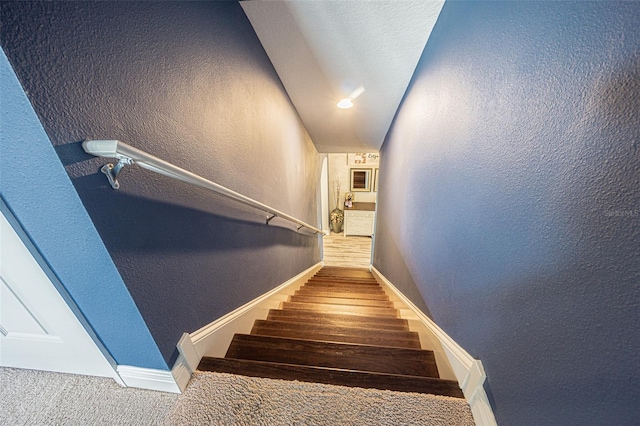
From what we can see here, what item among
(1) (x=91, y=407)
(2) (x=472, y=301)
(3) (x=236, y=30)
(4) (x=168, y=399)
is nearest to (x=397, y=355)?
(2) (x=472, y=301)

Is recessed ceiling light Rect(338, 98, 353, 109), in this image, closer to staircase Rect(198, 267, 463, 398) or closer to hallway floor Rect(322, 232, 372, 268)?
staircase Rect(198, 267, 463, 398)

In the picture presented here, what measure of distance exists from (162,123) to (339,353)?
49.1 inches

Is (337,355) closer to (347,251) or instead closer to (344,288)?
(344,288)

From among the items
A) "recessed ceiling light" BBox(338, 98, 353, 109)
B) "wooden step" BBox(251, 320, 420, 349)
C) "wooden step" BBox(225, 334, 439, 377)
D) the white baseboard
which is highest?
"recessed ceiling light" BBox(338, 98, 353, 109)

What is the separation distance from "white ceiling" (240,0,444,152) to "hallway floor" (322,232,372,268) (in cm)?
341

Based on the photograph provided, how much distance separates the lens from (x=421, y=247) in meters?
1.27

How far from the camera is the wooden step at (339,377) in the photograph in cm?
76

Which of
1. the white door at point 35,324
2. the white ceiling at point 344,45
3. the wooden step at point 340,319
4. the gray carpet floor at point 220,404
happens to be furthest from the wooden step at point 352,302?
the white ceiling at point 344,45

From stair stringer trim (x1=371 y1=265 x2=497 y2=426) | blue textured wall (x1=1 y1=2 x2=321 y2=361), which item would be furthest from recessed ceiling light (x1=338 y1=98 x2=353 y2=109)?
stair stringer trim (x1=371 y1=265 x2=497 y2=426)

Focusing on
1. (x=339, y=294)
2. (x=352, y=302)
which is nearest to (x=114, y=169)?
(x=352, y=302)

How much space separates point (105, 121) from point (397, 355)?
1425 mm

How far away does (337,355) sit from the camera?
3.23ft

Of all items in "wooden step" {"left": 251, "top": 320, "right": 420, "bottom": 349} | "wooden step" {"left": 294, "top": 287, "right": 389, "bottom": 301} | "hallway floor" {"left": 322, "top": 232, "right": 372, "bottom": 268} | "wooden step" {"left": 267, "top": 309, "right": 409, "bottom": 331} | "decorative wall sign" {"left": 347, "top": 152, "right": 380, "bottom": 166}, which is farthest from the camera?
"decorative wall sign" {"left": 347, "top": 152, "right": 380, "bottom": 166}

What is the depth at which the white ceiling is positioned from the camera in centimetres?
106
